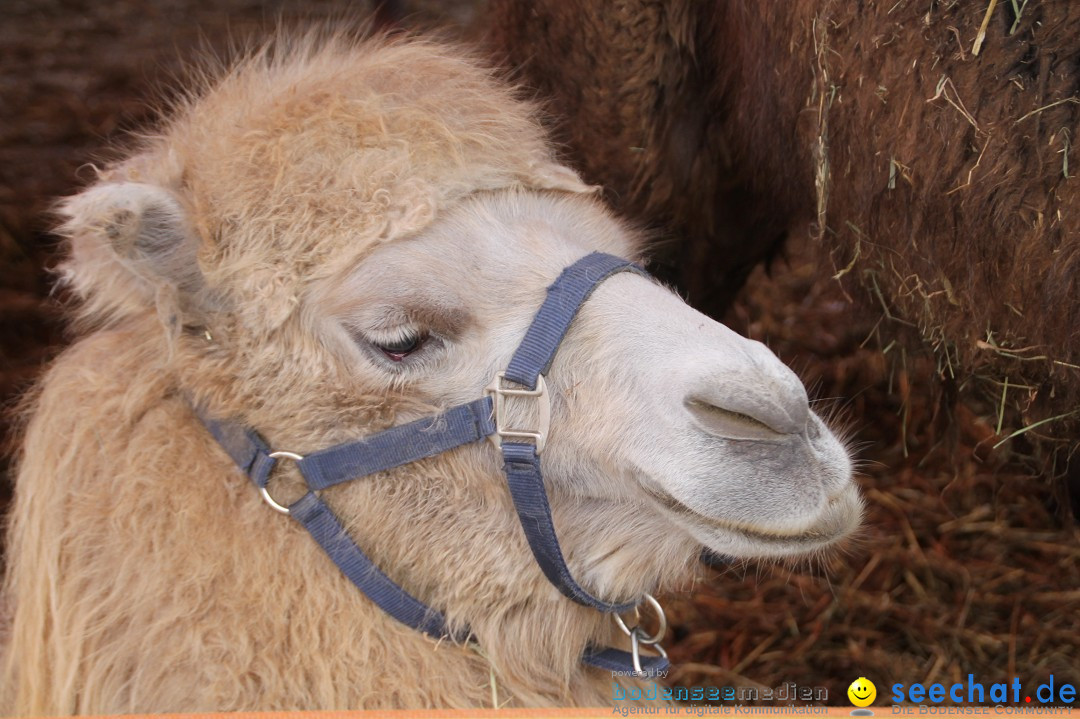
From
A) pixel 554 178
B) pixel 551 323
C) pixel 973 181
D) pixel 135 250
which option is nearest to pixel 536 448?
pixel 551 323

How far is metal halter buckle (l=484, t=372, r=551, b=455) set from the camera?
2047mm

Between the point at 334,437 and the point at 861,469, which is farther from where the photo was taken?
the point at 861,469

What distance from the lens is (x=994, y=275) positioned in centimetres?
259

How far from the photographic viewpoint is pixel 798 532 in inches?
75.6

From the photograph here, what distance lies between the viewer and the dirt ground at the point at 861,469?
3842 mm

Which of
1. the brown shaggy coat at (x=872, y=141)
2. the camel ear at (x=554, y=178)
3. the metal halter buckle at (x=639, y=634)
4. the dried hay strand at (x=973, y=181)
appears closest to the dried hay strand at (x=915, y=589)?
the brown shaggy coat at (x=872, y=141)

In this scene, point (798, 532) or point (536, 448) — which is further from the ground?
point (536, 448)

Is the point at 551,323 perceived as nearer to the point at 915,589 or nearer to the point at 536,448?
the point at 536,448

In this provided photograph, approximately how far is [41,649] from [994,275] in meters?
2.53

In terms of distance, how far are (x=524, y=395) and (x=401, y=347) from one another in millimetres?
292

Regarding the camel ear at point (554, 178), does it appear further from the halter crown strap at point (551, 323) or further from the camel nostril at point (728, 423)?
the camel nostril at point (728, 423)

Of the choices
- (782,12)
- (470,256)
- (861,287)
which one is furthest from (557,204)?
(861,287)

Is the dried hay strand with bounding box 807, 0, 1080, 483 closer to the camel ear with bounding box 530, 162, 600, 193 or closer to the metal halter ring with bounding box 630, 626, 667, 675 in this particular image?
the camel ear with bounding box 530, 162, 600, 193

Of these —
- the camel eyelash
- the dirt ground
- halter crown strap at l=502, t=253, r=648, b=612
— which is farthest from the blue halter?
the dirt ground
